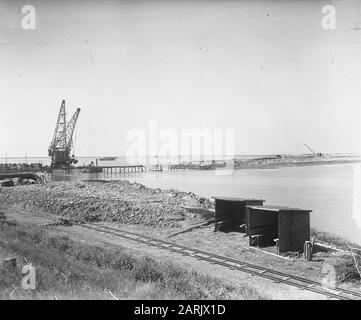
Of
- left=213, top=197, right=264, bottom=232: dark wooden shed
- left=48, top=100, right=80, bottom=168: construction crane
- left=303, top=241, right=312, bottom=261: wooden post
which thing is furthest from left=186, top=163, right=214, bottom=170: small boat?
left=303, top=241, right=312, bottom=261: wooden post

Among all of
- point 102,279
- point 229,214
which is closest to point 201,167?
point 229,214

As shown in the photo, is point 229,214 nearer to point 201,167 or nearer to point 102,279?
point 102,279

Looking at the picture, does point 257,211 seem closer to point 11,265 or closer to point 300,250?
point 300,250

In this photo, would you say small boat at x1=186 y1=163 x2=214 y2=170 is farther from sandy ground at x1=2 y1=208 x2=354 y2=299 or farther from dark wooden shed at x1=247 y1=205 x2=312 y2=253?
dark wooden shed at x1=247 y1=205 x2=312 y2=253

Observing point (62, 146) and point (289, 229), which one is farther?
point (62, 146)

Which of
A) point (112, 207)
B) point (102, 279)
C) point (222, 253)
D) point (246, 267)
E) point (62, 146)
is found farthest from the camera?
point (62, 146)
